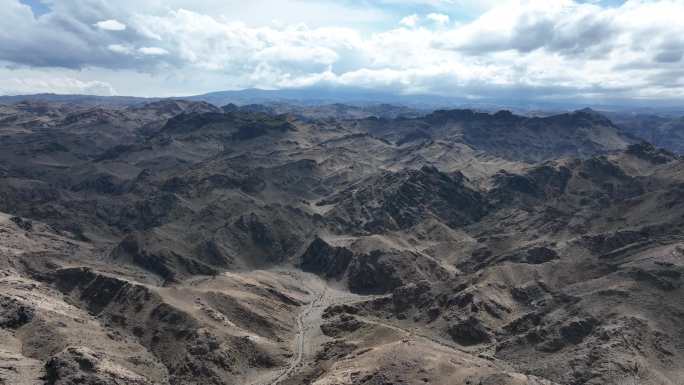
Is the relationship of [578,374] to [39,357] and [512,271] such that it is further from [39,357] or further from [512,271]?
[39,357]

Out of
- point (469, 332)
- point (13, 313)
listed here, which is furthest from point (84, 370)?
point (469, 332)

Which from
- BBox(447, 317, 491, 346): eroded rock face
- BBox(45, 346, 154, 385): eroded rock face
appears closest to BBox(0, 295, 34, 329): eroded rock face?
BBox(45, 346, 154, 385): eroded rock face

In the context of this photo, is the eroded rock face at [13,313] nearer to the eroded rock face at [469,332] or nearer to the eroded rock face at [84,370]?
the eroded rock face at [84,370]

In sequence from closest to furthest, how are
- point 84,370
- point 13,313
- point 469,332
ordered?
1. point 84,370
2. point 13,313
3. point 469,332

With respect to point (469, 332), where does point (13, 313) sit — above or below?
above

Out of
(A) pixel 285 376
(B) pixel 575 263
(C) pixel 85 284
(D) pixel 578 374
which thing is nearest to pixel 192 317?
(A) pixel 285 376

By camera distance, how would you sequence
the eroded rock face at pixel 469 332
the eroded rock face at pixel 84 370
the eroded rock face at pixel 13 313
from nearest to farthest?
the eroded rock face at pixel 84 370, the eroded rock face at pixel 13 313, the eroded rock face at pixel 469 332

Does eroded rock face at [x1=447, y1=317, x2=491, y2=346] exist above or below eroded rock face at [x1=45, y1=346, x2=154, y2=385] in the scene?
below

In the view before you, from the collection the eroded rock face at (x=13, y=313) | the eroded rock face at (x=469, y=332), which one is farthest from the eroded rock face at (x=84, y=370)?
the eroded rock face at (x=469, y=332)

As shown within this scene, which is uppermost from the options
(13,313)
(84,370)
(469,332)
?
(13,313)

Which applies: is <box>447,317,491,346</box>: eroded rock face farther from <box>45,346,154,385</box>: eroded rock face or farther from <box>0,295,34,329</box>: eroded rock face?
<box>0,295,34,329</box>: eroded rock face

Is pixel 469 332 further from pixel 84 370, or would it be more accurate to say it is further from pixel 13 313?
pixel 13 313
